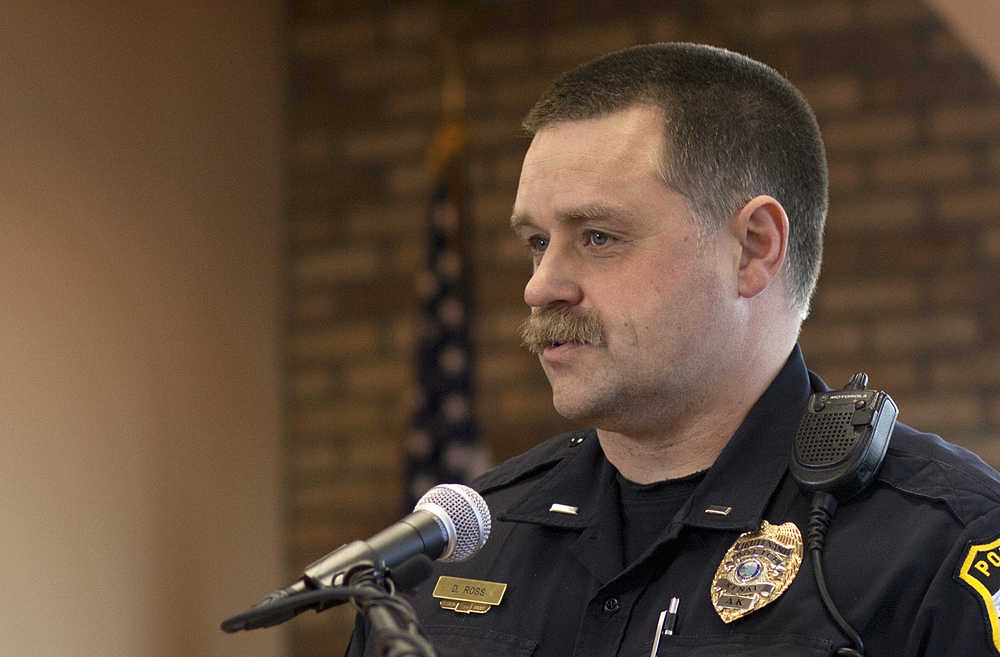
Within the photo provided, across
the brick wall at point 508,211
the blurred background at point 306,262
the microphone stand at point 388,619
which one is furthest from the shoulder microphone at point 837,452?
the brick wall at point 508,211

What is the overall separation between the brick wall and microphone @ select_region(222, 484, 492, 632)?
2694 mm

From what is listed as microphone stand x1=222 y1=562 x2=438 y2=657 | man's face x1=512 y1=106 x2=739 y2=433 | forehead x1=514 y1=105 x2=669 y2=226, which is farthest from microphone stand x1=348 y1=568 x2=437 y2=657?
forehead x1=514 y1=105 x2=669 y2=226

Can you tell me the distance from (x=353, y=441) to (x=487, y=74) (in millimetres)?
1325

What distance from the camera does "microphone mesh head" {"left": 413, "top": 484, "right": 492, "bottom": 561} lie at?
47.8 inches

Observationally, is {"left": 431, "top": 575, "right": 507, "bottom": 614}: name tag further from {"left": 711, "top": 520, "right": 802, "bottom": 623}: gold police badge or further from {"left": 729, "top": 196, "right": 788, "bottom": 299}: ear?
{"left": 729, "top": 196, "right": 788, "bottom": 299}: ear

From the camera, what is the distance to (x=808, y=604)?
1.33 metres

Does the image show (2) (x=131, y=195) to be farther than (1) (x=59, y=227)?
Yes

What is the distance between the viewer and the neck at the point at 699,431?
159 cm

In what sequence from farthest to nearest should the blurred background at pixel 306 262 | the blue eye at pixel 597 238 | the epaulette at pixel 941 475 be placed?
the blurred background at pixel 306 262
the blue eye at pixel 597 238
the epaulette at pixel 941 475

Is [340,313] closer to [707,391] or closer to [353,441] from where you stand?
[353,441]

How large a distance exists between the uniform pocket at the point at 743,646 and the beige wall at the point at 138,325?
7.36ft

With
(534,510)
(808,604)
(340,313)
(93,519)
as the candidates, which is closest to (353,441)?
(340,313)

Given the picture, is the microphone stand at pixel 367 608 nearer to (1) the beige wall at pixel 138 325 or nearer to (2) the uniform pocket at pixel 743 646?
(2) the uniform pocket at pixel 743 646

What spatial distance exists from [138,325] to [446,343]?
3.05 ft
